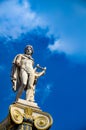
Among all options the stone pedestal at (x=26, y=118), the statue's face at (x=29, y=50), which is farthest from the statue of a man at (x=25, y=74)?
the stone pedestal at (x=26, y=118)

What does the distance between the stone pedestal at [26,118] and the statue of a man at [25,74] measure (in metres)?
0.51

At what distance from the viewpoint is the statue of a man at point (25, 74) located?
16875 millimetres

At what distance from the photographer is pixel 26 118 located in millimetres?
15953

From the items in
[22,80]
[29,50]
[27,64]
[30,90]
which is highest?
[29,50]

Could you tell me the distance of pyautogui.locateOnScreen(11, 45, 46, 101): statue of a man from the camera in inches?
664

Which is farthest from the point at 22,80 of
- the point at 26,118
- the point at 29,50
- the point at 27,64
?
the point at 26,118

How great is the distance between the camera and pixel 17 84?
674 inches

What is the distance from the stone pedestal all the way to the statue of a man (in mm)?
512

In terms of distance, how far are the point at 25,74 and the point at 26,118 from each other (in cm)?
201

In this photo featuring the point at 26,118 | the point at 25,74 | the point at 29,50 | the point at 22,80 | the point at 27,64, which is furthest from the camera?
the point at 29,50

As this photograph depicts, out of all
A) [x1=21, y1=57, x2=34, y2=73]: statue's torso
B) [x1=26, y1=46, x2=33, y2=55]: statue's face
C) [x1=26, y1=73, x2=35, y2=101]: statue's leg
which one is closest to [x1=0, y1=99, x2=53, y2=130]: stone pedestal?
[x1=26, y1=73, x2=35, y2=101]: statue's leg

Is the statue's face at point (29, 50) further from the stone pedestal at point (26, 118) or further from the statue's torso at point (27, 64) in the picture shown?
the stone pedestal at point (26, 118)

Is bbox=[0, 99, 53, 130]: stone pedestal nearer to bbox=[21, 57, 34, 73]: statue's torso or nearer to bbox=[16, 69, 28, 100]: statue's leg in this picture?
bbox=[16, 69, 28, 100]: statue's leg

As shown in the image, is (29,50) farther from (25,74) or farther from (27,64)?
(25,74)
